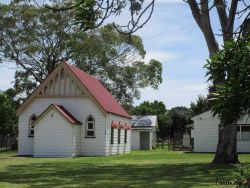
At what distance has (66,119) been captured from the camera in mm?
39062

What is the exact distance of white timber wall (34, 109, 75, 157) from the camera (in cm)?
3931

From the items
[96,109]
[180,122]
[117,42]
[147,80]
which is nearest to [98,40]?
[117,42]

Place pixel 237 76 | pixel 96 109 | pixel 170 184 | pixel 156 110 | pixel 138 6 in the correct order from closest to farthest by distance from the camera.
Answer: pixel 138 6
pixel 237 76
pixel 170 184
pixel 96 109
pixel 156 110

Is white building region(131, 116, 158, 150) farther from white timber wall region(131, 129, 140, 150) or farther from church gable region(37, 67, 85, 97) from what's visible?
church gable region(37, 67, 85, 97)

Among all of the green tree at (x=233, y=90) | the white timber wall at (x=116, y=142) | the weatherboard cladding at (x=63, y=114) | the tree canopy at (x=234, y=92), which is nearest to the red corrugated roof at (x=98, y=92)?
the white timber wall at (x=116, y=142)

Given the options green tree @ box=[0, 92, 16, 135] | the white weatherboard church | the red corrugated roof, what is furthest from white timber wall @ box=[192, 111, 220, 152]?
green tree @ box=[0, 92, 16, 135]

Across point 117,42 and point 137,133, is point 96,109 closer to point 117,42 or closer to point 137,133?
point 117,42

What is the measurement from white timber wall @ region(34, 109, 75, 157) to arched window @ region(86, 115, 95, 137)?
2.05m

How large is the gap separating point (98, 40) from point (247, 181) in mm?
46479

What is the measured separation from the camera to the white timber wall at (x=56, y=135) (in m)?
39.3

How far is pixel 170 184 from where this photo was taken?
1675 cm

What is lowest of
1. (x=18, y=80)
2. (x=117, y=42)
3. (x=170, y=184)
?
(x=170, y=184)

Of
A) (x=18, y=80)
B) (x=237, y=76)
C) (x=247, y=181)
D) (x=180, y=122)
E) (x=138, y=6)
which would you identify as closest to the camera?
(x=138, y=6)

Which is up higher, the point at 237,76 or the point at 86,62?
the point at 86,62
